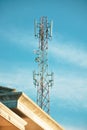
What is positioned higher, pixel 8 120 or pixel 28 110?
pixel 8 120

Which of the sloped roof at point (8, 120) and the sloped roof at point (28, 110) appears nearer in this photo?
the sloped roof at point (8, 120)

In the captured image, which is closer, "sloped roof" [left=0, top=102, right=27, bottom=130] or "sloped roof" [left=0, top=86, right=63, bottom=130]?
"sloped roof" [left=0, top=102, right=27, bottom=130]

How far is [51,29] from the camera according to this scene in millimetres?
24031

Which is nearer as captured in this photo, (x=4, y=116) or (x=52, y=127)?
(x=4, y=116)

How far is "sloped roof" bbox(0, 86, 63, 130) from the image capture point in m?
11.8

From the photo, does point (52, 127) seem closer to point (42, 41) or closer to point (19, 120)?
point (19, 120)

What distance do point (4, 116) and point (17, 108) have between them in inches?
56.7

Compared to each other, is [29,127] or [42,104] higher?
[29,127]

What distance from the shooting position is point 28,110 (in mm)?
12508

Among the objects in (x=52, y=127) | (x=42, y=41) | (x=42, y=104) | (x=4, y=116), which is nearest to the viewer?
(x=4, y=116)

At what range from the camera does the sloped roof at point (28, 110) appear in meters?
11.8

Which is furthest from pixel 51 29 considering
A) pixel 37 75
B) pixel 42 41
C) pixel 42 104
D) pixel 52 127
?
pixel 52 127

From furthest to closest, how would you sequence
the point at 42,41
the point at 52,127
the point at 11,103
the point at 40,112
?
the point at 42,41 < the point at 52,127 < the point at 40,112 < the point at 11,103

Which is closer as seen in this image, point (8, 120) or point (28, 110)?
point (8, 120)
